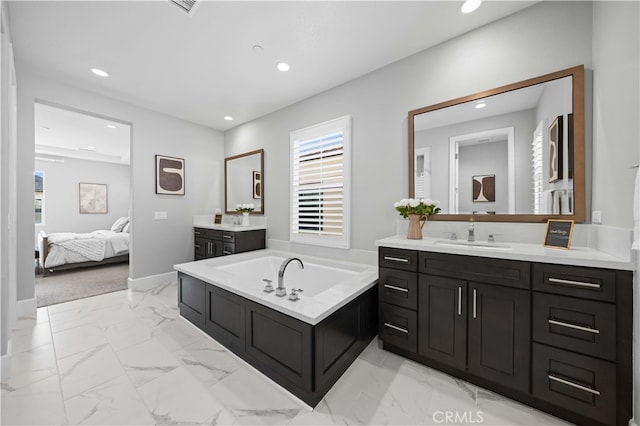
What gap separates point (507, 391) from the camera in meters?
1.57

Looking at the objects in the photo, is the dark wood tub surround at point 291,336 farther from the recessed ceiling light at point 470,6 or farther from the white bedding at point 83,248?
the white bedding at point 83,248

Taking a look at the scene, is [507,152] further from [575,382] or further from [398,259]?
[575,382]

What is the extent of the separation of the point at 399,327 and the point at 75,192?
905 cm

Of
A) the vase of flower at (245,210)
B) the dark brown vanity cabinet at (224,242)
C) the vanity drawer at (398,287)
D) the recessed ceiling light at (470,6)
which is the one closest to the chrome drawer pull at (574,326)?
the vanity drawer at (398,287)

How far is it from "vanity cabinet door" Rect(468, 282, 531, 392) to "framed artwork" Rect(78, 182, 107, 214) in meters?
9.42

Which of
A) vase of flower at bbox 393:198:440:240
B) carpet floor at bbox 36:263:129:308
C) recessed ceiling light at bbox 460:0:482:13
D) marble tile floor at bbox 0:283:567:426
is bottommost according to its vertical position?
marble tile floor at bbox 0:283:567:426

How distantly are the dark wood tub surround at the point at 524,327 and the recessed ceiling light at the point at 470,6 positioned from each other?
1.89m

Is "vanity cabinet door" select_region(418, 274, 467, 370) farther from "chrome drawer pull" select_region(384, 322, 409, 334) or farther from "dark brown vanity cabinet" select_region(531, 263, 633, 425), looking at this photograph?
"dark brown vanity cabinet" select_region(531, 263, 633, 425)

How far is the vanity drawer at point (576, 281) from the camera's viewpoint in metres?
1.28

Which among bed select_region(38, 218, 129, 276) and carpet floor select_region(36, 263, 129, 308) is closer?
carpet floor select_region(36, 263, 129, 308)

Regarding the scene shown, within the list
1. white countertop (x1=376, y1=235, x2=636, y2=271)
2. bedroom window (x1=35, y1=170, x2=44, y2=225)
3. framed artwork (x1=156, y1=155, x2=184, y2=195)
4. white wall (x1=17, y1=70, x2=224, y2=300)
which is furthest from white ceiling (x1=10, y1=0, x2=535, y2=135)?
bedroom window (x1=35, y1=170, x2=44, y2=225)

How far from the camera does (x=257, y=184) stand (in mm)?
3998

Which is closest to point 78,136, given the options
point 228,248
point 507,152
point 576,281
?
point 228,248

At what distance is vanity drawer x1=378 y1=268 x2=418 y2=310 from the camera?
1895mm
